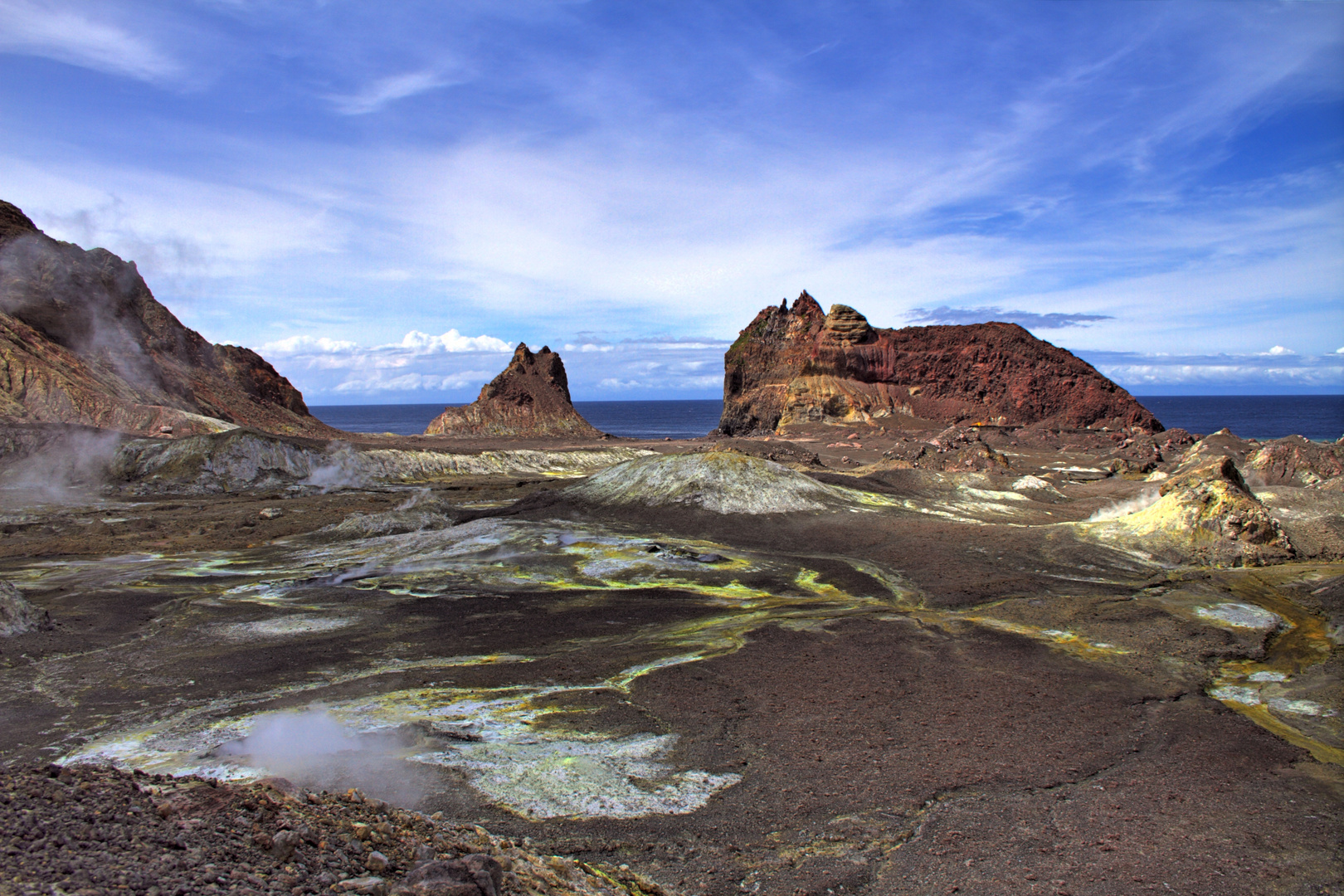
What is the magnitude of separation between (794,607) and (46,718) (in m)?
13.2

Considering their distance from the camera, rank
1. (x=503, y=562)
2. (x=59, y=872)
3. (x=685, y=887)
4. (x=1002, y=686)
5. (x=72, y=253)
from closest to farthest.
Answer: (x=59, y=872) < (x=685, y=887) < (x=1002, y=686) < (x=503, y=562) < (x=72, y=253)

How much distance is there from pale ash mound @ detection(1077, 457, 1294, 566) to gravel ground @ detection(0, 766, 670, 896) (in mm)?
20853

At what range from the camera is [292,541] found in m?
26.1

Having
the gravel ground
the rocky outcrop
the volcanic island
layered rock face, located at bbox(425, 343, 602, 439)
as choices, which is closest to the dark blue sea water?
the rocky outcrop

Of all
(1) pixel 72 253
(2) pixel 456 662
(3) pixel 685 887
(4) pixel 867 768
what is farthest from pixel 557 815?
(1) pixel 72 253

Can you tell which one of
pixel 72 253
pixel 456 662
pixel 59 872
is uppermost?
pixel 72 253

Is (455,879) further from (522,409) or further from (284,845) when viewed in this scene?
(522,409)

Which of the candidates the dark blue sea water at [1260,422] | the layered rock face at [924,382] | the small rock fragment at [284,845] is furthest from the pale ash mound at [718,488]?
the dark blue sea water at [1260,422]

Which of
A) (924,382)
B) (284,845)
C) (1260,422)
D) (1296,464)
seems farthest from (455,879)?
(1260,422)

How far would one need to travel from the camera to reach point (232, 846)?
15.2 ft

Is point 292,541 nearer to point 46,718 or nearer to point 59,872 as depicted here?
point 46,718

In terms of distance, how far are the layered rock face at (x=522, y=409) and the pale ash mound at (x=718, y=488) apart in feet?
153

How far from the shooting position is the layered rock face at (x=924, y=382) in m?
74.8

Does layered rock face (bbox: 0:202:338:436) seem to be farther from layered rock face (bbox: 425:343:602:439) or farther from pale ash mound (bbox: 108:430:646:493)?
layered rock face (bbox: 425:343:602:439)
